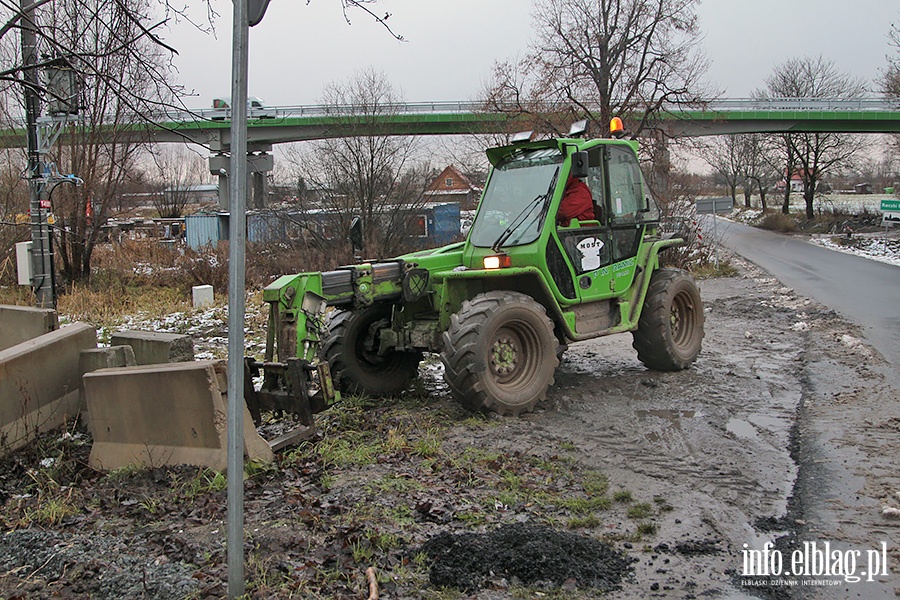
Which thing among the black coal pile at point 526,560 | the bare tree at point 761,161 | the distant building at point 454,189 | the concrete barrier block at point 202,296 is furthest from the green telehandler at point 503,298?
the bare tree at point 761,161

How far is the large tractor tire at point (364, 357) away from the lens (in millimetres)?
8148

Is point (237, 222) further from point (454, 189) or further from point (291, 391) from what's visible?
point (454, 189)

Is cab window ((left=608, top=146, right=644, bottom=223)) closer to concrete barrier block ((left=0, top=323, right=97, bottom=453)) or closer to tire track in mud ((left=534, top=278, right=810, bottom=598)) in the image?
tire track in mud ((left=534, top=278, right=810, bottom=598))

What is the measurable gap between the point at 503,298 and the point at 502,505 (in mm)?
2729

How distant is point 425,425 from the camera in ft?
23.5

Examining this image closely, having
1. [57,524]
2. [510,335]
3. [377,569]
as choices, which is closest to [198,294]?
[510,335]

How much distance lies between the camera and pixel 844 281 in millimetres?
19688

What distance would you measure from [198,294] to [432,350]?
9.52 meters

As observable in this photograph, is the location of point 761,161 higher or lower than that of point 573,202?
higher

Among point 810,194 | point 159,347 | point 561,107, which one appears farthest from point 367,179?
point 810,194

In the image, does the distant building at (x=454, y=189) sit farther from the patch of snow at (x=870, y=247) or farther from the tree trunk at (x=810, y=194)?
the tree trunk at (x=810, y=194)

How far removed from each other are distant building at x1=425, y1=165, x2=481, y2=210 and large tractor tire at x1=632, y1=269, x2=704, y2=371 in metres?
9.86

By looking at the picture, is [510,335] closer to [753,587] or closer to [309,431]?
[309,431]

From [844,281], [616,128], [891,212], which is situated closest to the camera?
[616,128]
